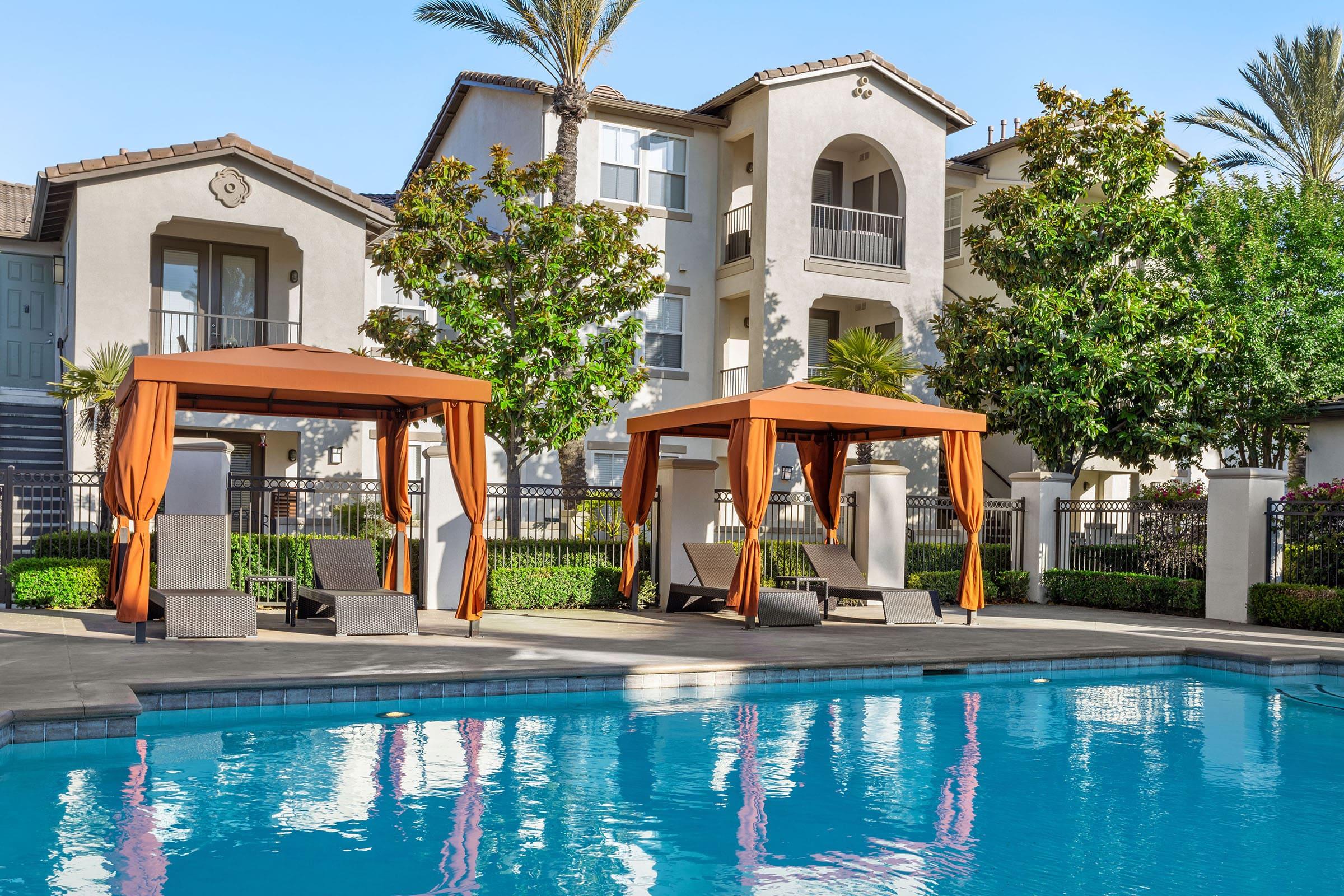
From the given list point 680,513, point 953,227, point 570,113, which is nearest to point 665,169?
point 570,113

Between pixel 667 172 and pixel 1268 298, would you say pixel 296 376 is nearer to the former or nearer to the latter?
pixel 667 172

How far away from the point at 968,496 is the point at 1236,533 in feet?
13.0

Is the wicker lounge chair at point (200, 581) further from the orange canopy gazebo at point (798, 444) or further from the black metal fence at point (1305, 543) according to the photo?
the black metal fence at point (1305, 543)

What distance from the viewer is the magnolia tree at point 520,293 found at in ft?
53.9

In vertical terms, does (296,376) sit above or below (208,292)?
below

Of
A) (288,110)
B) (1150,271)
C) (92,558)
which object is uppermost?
(288,110)

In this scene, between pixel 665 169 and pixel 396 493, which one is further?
pixel 665 169

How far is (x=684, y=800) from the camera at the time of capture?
6844 millimetres

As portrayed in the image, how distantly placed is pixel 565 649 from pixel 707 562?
13.9 ft

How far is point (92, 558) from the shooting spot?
45.3ft

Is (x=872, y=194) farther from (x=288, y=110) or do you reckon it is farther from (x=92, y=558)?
(x=92, y=558)

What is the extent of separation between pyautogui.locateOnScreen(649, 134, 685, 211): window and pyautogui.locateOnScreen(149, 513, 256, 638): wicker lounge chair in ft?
45.5

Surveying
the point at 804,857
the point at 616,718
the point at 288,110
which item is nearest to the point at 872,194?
the point at 288,110

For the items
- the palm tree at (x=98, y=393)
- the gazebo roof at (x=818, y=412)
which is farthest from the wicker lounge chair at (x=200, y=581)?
the gazebo roof at (x=818, y=412)
